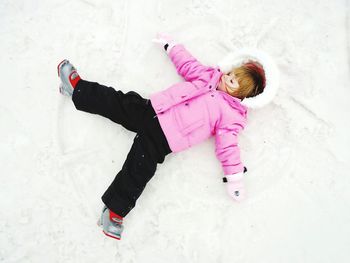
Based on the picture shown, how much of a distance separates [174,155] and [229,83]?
568mm

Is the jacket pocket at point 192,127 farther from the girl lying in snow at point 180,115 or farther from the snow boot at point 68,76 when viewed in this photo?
the snow boot at point 68,76

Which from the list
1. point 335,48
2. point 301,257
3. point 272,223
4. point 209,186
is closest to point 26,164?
point 209,186

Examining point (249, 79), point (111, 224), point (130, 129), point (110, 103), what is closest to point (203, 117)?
point (249, 79)

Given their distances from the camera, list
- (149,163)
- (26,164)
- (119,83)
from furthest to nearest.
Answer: (119,83) < (26,164) < (149,163)

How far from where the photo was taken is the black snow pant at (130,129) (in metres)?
1.90

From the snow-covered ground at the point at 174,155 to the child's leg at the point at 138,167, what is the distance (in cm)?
15

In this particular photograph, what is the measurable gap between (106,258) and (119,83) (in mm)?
1104

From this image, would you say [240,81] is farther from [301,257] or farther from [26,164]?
[26,164]

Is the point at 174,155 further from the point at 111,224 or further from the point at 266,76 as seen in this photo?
the point at 266,76

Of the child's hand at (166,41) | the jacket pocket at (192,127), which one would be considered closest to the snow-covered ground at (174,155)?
the child's hand at (166,41)

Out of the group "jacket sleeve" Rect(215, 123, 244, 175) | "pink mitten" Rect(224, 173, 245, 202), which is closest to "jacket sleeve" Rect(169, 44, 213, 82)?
"jacket sleeve" Rect(215, 123, 244, 175)

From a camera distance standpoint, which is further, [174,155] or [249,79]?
[174,155]

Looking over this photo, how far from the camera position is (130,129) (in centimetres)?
204

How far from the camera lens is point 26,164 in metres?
2.05
